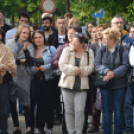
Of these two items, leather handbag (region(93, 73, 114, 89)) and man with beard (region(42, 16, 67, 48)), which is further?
man with beard (region(42, 16, 67, 48))

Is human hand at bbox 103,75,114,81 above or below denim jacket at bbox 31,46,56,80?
below

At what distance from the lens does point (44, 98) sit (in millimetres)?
6688

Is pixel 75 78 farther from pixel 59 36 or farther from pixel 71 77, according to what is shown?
pixel 59 36

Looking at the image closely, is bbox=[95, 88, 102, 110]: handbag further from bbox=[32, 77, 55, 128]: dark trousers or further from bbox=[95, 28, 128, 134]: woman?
bbox=[32, 77, 55, 128]: dark trousers

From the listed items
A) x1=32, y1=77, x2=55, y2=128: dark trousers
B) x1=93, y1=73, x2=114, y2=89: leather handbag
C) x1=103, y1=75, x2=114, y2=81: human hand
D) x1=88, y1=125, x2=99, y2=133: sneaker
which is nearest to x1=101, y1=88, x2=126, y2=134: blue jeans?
x1=93, y1=73, x2=114, y2=89: leather handbag

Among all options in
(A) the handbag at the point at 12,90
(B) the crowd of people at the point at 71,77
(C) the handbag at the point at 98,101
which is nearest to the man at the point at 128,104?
(B) the crowd of people at the point at 71,77

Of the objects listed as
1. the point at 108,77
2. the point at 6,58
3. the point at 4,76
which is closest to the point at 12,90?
the point at 4,76

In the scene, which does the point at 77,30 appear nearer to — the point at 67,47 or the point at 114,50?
the point at 67,47

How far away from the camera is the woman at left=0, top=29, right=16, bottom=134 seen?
598 cm

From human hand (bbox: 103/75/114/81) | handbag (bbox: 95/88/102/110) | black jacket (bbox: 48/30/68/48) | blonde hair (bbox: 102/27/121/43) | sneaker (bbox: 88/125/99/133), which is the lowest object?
sneaker (bbox: 88/125/99/133)

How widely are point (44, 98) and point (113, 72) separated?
1498 millimetres

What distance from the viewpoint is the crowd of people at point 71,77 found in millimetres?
6129

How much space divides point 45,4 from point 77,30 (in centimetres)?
714

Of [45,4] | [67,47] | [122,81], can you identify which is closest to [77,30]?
[67,47]
